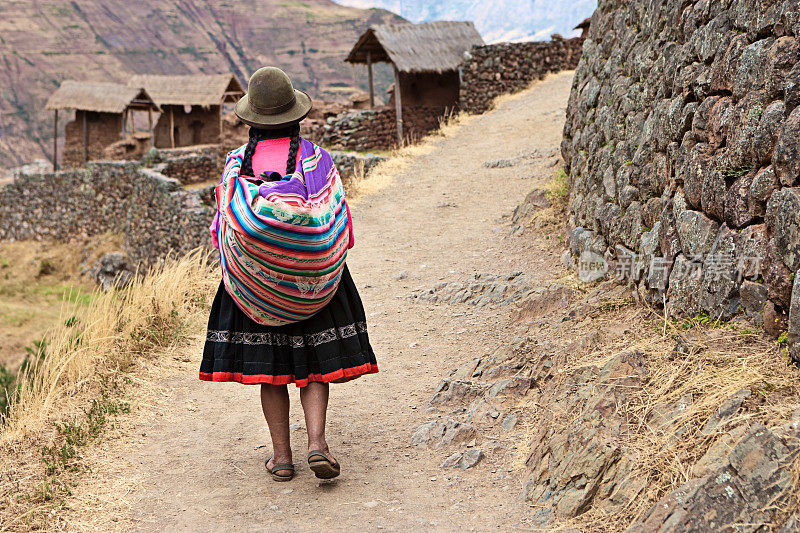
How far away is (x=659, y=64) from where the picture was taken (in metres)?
4.88

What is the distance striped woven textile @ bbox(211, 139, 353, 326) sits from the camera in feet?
10.2

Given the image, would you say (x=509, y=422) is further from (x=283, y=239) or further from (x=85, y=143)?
(x=85, y=143)

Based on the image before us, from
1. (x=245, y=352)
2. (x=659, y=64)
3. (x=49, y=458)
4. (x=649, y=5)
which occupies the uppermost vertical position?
(x=649, y=5)

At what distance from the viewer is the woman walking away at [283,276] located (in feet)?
10.3

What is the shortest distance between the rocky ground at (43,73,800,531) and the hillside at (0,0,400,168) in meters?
45.6

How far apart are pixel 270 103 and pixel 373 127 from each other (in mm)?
14850

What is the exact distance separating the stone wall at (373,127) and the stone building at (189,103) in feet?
39.9

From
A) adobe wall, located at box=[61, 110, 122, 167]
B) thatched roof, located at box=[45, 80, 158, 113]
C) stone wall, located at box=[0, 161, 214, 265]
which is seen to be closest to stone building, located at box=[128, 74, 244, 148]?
thatched roof, located at box=[45, 80, 158, 113]

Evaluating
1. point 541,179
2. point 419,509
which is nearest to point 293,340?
point 419,509

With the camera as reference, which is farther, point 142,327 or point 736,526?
point 142,327

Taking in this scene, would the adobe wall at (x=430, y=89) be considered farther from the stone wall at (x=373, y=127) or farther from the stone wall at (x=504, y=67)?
the stone wall at (x=504, y=67)

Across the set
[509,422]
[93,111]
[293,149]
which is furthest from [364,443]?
[93,111]

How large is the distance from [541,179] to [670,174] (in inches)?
225

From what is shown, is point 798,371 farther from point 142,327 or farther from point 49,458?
point 142,327
